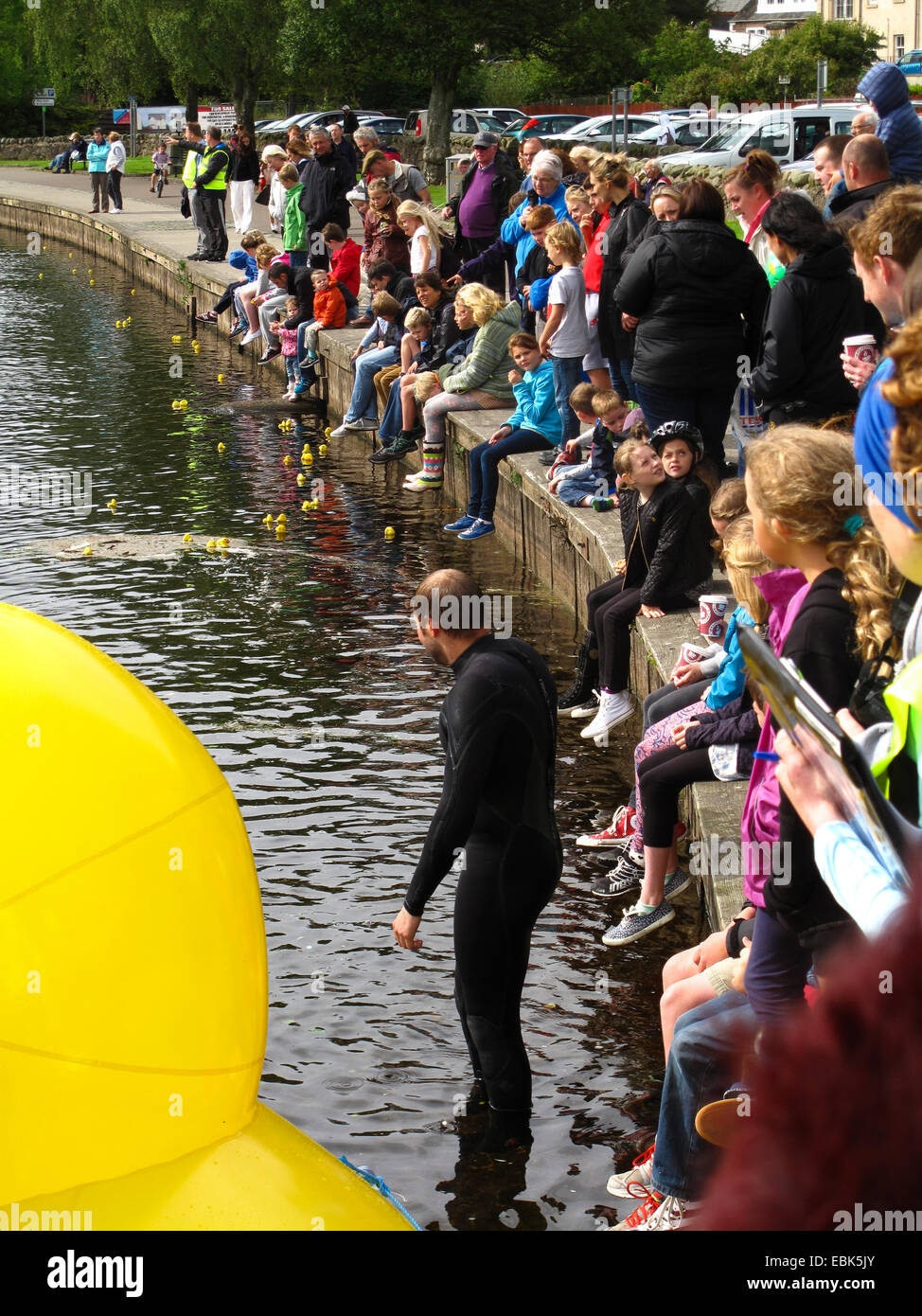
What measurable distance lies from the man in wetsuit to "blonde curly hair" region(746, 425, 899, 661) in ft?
3.39

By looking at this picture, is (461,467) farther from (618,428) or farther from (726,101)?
(726,101)

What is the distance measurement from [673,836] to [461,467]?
759 cm

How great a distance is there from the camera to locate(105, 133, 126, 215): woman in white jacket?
33156 millimetres

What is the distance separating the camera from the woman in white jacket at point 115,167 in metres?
33.2

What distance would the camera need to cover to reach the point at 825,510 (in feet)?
11.6

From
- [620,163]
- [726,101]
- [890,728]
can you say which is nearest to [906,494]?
[890,728]

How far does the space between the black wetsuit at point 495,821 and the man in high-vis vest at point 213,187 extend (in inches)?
805

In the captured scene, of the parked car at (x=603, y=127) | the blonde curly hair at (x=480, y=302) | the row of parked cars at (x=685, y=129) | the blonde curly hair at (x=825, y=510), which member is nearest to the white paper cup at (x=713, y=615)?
the blonde curly hair at (x=825, y=510)

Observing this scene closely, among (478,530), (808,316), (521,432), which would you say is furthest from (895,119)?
(478,530)

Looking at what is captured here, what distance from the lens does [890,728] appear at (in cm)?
205

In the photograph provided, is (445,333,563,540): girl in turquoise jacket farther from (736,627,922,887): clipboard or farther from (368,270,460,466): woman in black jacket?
(736,627,922,887): clipboard

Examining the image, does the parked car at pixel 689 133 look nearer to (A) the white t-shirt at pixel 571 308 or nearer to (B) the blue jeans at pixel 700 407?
(A) the white t-shirt at pixel 571 308

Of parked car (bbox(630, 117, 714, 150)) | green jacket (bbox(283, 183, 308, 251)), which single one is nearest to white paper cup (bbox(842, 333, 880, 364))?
green jacket (bbox(283, 183, 308, 251))

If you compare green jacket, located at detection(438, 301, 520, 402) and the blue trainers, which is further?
green jacket, located at detection(438, 301, 520, 402)
